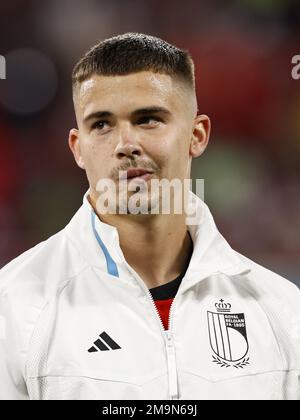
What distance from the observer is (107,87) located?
1956 millimetres

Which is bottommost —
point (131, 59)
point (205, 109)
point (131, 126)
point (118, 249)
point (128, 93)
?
point (118, 249)

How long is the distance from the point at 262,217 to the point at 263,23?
1.50 m

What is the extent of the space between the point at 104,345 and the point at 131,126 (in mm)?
689

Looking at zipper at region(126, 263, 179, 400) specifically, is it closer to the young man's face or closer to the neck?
the neck

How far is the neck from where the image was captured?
2.00 meters

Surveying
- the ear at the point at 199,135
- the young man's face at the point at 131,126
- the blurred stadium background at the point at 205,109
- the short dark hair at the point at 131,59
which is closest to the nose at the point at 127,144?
the young man's face at the point at 131,126

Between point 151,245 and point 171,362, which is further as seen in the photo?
point 151,245

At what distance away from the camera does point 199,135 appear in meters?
2.22

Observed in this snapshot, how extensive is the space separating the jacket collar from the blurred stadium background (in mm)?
2079

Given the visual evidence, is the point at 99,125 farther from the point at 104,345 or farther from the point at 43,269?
the point at 104,345

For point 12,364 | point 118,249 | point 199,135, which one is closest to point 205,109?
point 199,135

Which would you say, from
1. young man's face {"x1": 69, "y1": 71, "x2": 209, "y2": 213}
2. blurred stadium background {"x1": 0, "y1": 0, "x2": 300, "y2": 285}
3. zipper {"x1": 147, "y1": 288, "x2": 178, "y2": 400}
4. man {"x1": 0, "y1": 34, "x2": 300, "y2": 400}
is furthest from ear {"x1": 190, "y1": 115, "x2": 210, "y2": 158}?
blurred stadium background {"x1": 0, "y1": 0, "x2": 300, "y2": 285}

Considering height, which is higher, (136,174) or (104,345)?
(136,174)

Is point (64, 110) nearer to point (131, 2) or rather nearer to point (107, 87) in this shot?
point (131, 2)
